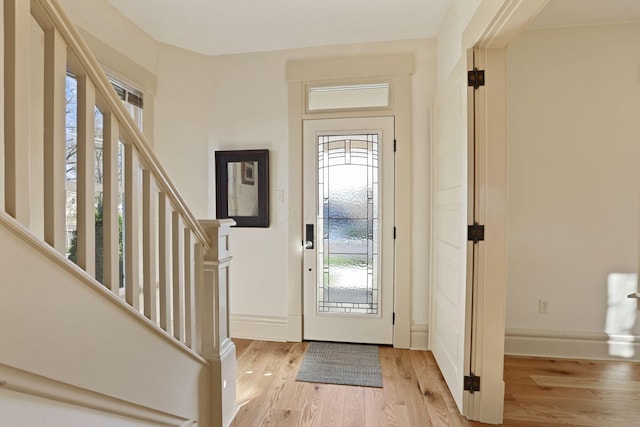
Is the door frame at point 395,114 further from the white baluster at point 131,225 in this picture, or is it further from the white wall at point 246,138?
the white baluster at point 131,225

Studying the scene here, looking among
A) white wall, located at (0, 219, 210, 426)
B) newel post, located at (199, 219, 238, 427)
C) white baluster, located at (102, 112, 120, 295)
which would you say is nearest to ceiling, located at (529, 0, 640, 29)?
newel post, located at (199, 219, 238, 427)

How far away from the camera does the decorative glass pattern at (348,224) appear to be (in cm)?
288

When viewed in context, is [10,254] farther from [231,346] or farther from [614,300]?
[614,300]

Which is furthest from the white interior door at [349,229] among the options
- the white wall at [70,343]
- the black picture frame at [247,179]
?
the white wall at [70,343]

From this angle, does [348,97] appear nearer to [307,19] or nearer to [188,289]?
[307,19]

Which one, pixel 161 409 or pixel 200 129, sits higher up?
pixel 200 129

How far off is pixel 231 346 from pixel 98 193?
1.38m

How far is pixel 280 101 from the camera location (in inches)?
118

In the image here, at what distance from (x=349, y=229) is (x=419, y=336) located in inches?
45.2

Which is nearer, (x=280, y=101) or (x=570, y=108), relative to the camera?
(x=570, y=108)

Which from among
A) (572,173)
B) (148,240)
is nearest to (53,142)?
(148,240)

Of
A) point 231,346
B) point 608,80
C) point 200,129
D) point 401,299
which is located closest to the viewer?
point 231,346

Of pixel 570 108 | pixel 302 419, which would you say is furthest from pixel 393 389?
pixel 570 108

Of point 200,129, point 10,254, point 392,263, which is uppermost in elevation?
point 200,129
